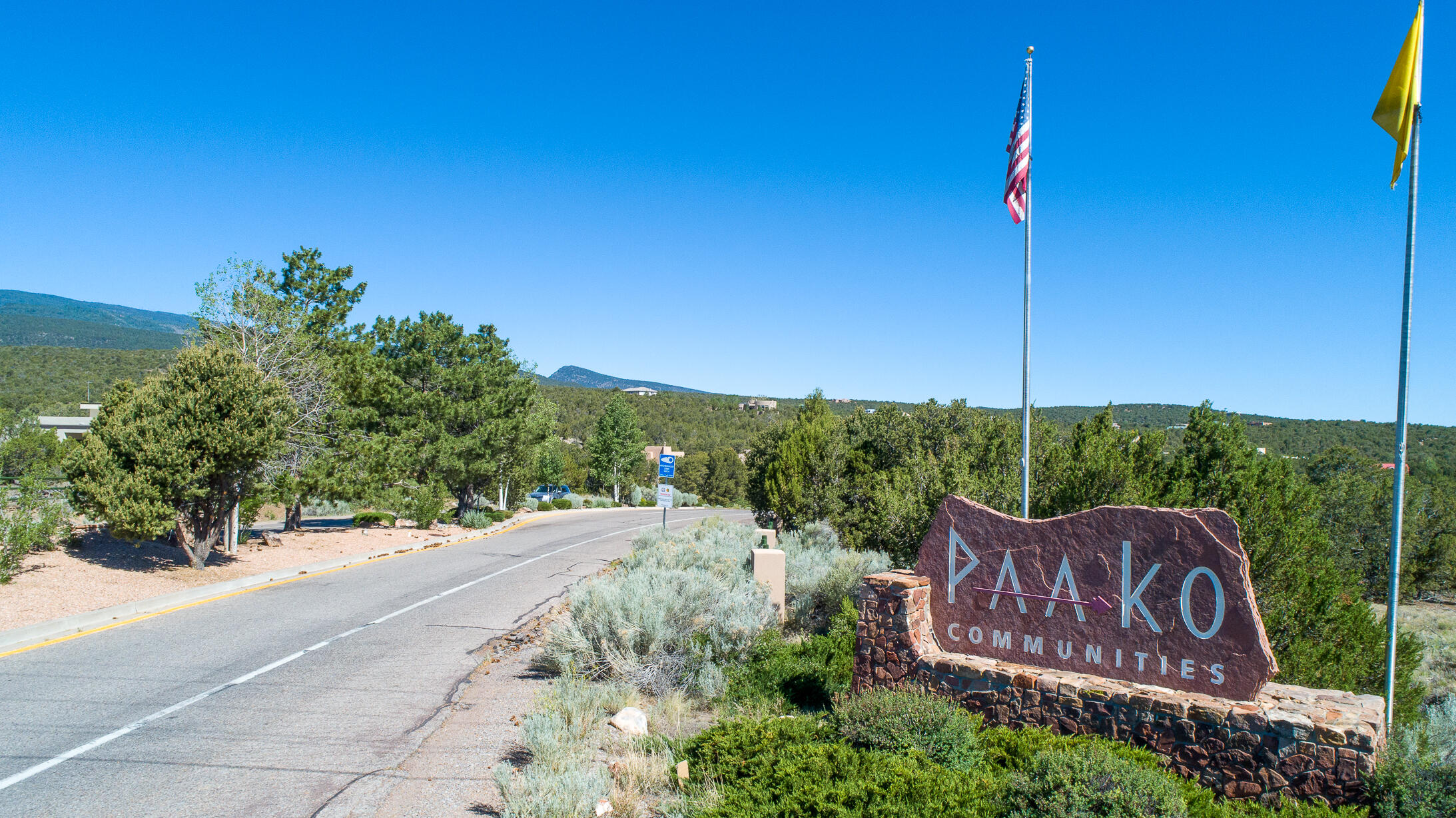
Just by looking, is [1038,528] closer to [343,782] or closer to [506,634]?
[343,782]

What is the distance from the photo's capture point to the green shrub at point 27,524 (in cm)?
1208

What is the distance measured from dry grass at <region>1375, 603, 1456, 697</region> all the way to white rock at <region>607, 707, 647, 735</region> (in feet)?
39.7

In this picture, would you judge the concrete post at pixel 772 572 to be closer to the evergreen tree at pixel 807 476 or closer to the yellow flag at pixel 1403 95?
the evergreen tree at pixel 807 476

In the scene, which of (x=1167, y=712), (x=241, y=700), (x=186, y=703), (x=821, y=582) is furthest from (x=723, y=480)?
(x=1167, y=712)

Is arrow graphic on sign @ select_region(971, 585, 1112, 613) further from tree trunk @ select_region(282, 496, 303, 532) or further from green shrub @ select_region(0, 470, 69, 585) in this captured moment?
tree trunk @ select_region(282, 496, 303, 532)

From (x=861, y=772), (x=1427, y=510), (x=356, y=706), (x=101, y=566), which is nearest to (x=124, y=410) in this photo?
(x=101, y=566)

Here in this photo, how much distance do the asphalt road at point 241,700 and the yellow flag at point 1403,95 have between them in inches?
381

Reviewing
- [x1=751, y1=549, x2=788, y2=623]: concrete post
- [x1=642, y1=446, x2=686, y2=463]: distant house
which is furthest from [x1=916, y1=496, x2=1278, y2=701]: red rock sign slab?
[x1=642, y1=446, x2=686, y2=463]: distant house

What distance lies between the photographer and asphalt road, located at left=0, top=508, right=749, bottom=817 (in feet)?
17.9

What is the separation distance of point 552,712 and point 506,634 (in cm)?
461

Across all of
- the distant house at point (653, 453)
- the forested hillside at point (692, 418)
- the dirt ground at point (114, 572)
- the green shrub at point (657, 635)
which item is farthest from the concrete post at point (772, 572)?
the distant house at point (653, 453)

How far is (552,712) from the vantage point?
21.5ft

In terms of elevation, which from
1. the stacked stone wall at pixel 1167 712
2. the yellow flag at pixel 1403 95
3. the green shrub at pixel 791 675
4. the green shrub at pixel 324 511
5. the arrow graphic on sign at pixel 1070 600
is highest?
the yellow flag at pixel 1403 95

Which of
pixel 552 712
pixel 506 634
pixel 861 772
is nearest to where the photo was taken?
pixel 861 772
